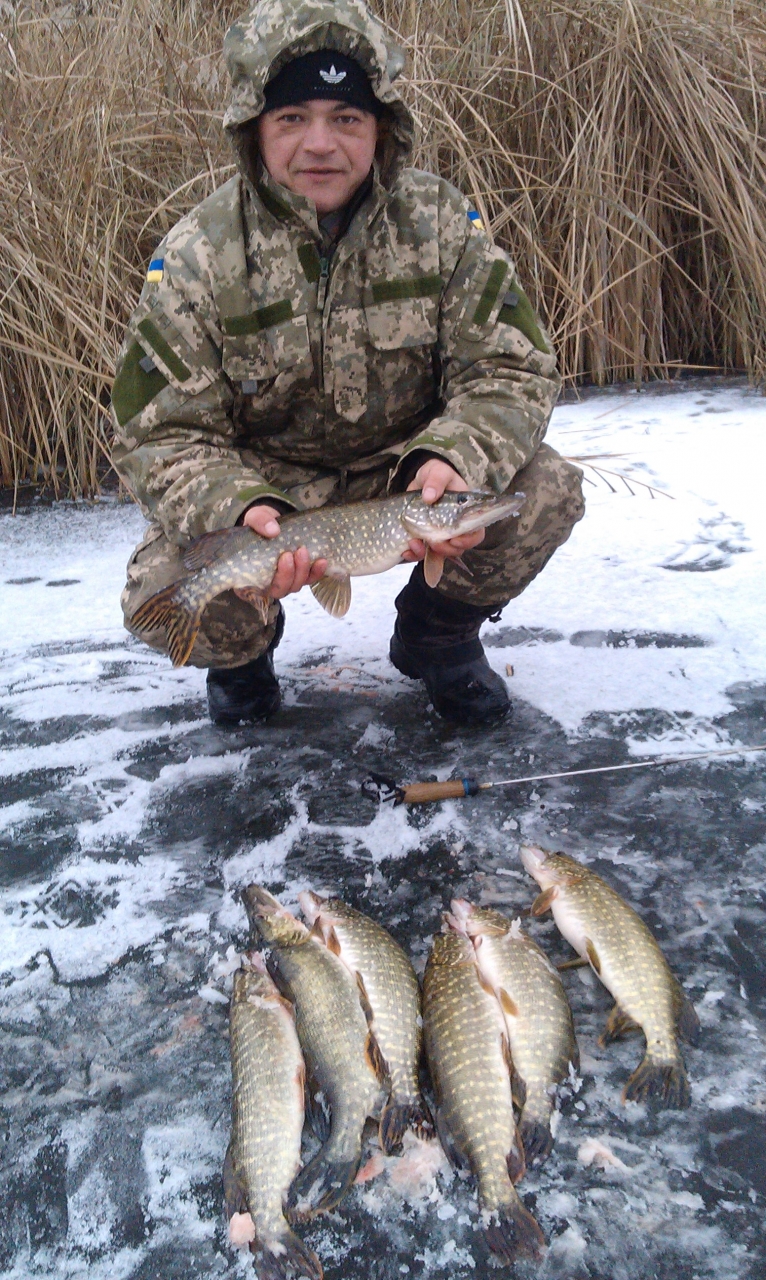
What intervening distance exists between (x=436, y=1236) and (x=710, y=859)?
1104mm

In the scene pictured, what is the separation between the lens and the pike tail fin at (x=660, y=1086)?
5.51 feet

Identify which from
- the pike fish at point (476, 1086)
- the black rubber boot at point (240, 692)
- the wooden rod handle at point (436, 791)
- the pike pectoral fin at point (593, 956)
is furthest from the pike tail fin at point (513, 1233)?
the black rubber boot at point (240, 692)

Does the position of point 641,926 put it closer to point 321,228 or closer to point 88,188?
point 321,228

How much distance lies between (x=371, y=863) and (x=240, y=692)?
0.82m

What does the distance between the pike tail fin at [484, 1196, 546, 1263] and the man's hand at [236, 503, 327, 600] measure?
1.45m

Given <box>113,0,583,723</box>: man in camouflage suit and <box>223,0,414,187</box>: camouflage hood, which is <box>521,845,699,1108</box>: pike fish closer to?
<box>113,0,583,723</box>: man in camouflage suit

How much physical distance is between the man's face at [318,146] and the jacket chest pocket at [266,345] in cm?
31

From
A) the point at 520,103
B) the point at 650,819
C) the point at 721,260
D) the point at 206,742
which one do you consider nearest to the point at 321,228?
the point at 206,742

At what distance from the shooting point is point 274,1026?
1.84 m

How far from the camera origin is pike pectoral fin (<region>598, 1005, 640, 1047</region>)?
181cm

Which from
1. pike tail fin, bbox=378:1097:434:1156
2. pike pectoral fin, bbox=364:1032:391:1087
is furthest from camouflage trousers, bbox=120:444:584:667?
pike tail fin, bbox=378:1097:434:1156

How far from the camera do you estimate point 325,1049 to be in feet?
5.87

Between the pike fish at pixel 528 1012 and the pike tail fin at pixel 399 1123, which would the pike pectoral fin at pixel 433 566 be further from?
the pike tail fin at pixel 399 1123

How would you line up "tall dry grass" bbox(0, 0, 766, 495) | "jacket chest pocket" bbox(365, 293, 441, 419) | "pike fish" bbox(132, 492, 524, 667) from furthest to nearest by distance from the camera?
"tall dry grass" bbox(0, 0, 766, 495)
"jacket chest pocket" bbox(365, 293, 441, 419)
"pike fish" bbox(132, 492, 524, 667)
